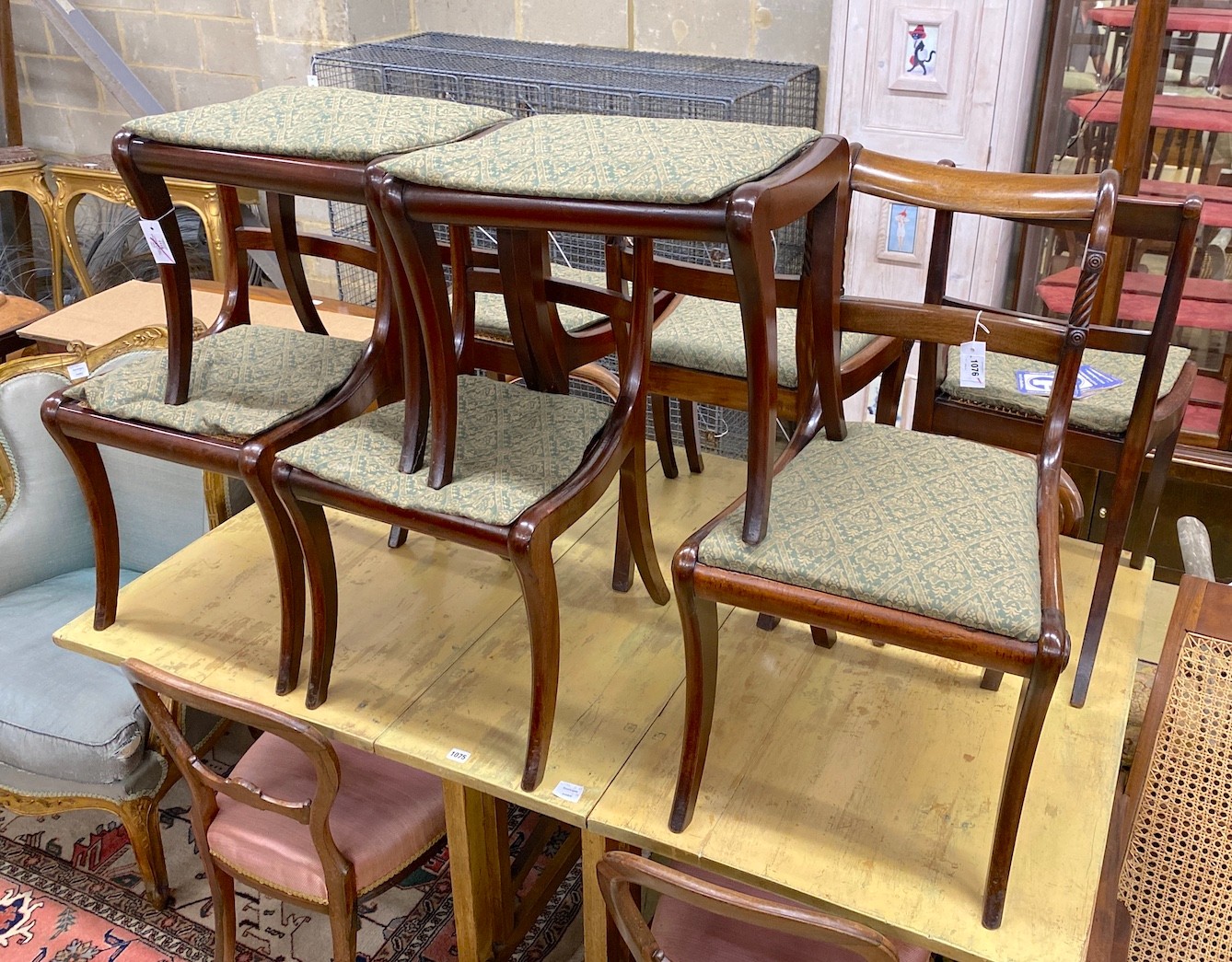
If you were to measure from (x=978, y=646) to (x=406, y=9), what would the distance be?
3.08 metres

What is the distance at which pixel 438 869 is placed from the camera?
2.38 metres

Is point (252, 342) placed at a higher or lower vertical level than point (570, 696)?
higher

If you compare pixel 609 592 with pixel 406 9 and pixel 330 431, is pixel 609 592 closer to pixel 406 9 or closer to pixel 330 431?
pixel 330 431

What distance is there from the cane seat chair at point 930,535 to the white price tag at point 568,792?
0.15m

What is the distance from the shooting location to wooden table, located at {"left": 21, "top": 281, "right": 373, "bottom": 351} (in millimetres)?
3146

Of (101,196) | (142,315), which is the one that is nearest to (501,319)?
(142,315)

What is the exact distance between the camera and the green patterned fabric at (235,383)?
5.82 ft

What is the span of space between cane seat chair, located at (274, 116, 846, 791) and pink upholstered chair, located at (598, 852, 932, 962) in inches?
11.6

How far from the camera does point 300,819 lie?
5.57 ft

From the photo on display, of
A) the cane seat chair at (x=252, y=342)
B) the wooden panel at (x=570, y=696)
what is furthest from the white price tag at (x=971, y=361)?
the cane seat chair at (x=252, y=342)

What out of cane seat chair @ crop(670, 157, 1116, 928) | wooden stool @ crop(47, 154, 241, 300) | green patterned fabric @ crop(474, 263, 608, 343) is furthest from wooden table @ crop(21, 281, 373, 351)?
A: cane seat chair @ crop(670, 157, 1116, 928)

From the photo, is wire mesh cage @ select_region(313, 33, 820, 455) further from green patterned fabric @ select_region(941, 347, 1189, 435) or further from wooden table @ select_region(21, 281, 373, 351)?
green patterned fabric @ select_region(941, 347, 1189, 435)

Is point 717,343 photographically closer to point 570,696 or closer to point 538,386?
point 538,386

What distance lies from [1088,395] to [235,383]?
1.42 meters
